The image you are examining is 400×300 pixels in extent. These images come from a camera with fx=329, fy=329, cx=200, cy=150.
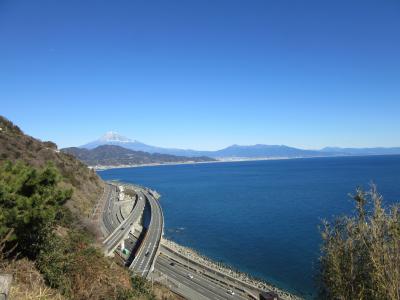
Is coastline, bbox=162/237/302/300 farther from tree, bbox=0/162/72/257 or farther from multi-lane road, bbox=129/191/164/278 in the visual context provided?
tree, bbox=0/162/72/257

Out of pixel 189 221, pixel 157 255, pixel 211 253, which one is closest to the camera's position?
pixel 157 255

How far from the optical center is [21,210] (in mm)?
11133

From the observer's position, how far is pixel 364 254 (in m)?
9.48

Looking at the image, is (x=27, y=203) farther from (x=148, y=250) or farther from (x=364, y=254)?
(x=148, y=250)

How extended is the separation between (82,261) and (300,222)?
47.2m

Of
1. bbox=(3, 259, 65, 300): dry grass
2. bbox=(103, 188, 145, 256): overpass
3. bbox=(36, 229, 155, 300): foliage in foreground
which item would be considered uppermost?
bbox=(3, 259, 65, 300): dry grass

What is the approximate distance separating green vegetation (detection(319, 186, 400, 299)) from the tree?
9.77 m

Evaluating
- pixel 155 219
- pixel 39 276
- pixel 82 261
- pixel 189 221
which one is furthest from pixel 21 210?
pixel 189 221

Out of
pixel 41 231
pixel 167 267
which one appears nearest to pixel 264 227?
pixel 167 267

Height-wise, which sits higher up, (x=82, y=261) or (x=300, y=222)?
(x=82, y=261)

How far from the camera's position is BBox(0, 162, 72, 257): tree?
10617 mm

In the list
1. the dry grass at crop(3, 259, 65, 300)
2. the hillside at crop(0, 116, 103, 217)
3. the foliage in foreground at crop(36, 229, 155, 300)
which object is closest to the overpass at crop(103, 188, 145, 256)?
the hillside at crop(0, 116, 103, 217)

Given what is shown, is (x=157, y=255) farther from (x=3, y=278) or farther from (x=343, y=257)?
(x=3, y=278)

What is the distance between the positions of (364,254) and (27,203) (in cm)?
1085
